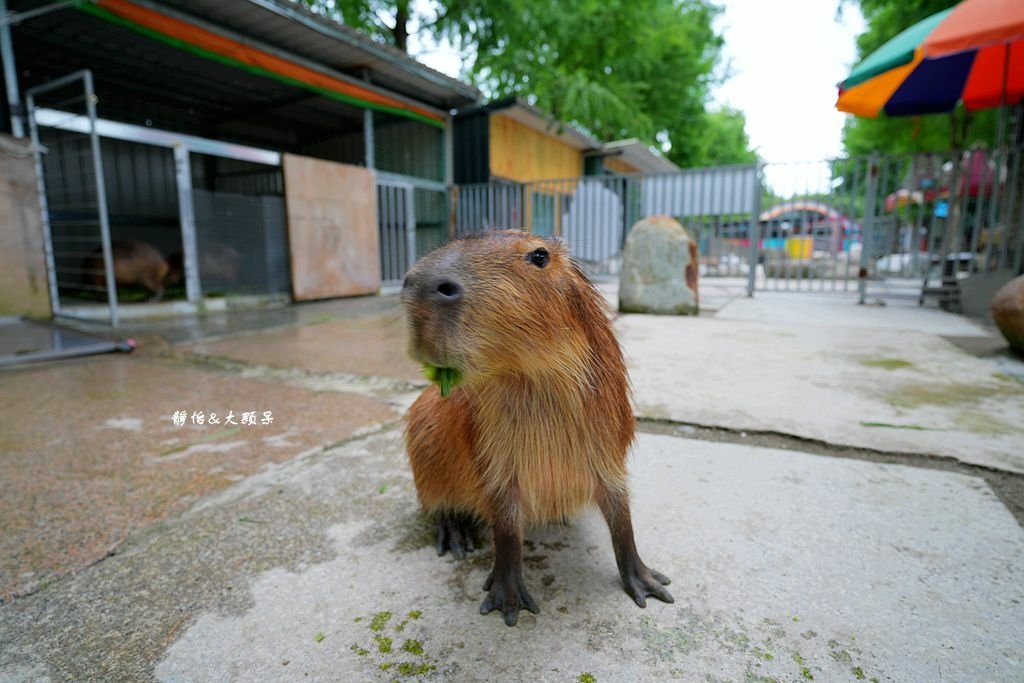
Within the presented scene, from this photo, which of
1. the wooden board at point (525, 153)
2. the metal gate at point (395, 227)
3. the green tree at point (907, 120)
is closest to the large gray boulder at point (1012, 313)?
the green tree at point (907, 120)

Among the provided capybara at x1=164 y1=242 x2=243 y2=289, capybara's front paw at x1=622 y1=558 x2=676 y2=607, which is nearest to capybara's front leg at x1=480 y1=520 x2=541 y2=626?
capybara's front paw at x1=622 y1=558 x2=676 y2=607

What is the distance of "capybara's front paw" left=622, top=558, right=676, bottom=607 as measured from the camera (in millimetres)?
1157

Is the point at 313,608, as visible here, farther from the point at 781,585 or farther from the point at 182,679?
the point at 781,585

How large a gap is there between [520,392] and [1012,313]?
3.92 meters

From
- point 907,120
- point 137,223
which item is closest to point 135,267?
point 137,223

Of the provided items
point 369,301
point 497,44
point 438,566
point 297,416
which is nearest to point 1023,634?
point 438,566

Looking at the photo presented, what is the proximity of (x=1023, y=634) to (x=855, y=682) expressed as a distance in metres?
0.42

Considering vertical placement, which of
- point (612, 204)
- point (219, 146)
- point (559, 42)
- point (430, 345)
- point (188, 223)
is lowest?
point (430, 345)

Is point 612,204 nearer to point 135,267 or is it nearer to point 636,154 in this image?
point 636,154

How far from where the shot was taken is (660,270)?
223 inches

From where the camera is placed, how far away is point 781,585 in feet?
3.93

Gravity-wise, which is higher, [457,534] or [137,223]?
[137,223]

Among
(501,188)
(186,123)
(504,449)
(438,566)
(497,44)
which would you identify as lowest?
(438,566)

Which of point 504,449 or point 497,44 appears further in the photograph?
point 497,44
